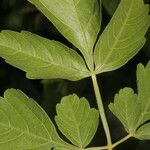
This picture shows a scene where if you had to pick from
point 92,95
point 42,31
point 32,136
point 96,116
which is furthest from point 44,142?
point 42,31

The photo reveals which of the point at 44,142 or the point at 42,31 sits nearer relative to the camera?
the point at 44,142

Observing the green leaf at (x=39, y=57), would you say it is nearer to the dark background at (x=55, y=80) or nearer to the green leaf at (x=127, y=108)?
the green leaf at (x=127, y=108)

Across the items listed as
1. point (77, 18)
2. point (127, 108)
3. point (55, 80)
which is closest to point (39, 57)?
point (77, 18)

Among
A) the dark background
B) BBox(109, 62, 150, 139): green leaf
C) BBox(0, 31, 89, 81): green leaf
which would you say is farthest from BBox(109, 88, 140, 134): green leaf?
the dark background

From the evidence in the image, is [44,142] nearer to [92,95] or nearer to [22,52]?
[22,52]

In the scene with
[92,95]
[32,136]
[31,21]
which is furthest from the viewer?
[31,21]

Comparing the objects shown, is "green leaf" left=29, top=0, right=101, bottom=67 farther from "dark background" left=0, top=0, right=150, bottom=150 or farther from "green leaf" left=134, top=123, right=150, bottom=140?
"dark background" left=0, top=0, right=150, bottom=150

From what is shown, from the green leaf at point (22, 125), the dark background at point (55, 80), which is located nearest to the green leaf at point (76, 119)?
the green leaf at point (22, 125)

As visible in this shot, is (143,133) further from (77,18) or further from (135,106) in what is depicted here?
(77,18)
